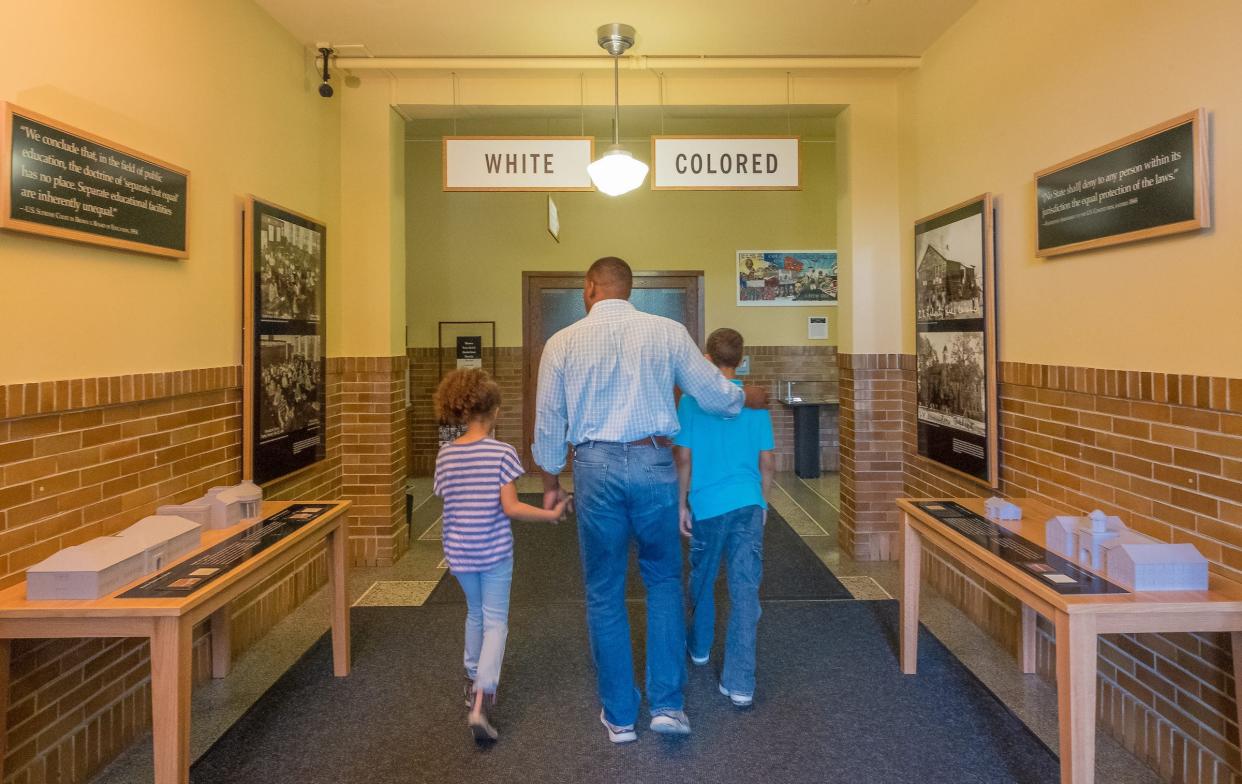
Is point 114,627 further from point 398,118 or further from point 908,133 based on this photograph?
point 908,133

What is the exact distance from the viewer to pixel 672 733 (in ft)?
8.71

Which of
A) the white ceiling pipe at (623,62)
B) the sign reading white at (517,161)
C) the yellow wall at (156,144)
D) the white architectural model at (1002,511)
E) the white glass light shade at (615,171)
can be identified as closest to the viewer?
the yellow wall at (156,144)

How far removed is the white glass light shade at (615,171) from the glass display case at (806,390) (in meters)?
4.56

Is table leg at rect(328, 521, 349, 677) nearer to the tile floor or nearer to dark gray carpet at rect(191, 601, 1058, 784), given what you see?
dark gray carpet at rect(191, 601, 1058, 784)

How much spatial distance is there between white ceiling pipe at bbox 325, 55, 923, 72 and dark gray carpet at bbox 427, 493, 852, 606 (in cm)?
318

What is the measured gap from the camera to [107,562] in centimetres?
209

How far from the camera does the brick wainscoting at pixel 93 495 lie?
7.26 ft

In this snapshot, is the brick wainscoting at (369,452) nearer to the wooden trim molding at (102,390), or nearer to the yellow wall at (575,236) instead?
the wooden trim molding at (102,390)

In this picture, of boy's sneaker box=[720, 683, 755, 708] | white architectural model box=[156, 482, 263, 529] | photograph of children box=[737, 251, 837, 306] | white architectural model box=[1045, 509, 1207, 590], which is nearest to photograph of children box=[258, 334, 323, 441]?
white architectural model box=[156, 482, 263, 529]

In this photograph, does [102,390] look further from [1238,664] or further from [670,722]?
[1238,664]

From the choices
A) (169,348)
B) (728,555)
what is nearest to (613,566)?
(728,555)

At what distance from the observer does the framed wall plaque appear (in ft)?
7.65

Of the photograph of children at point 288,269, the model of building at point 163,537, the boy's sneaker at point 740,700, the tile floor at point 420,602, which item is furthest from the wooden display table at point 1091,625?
the photograph of children at point 288,269

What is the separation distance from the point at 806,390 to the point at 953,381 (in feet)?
13.6
